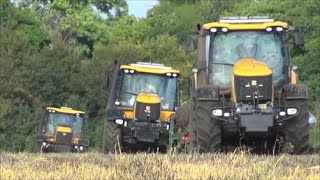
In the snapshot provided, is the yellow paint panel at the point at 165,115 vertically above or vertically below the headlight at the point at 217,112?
below

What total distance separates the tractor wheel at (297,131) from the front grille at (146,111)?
6.19 metres

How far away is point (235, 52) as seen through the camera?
11.7 m

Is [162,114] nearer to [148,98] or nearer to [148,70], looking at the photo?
[148,98]

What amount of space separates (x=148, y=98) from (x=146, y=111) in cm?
45

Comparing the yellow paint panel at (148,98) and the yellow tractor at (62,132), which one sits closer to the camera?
the yellow paint panel at (148,98)

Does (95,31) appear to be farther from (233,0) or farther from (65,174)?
(65,174)

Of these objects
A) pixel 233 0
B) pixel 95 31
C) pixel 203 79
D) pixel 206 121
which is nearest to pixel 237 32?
pixel 203 79

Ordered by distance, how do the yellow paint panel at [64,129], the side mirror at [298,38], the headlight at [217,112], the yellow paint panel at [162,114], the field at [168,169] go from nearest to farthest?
the field at [168,169] → the headlight at [217,112] → the side mirror at [298,38] → the yellow paint panel at [162,114] → the yellow paint panel at [64,129]

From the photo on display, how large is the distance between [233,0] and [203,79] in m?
26.0

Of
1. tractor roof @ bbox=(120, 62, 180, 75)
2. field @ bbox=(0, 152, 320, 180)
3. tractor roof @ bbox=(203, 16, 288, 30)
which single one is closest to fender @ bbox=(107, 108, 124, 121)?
tractor roof @ bbox=(120, 62, 180, 75)

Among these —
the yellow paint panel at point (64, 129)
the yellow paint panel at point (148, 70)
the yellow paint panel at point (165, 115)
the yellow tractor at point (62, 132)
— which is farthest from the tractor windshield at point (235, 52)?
the yellow paint panel at point (64, 129)

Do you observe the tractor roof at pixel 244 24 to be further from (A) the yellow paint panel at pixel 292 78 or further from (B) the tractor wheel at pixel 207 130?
(B) the tractor wheel at pixel 207 130

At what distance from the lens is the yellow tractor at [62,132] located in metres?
24.5

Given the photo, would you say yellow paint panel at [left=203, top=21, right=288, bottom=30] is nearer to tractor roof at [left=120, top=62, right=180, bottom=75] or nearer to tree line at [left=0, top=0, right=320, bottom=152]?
tractor roof at [left=120, top=62, right=180, bottom=75]
